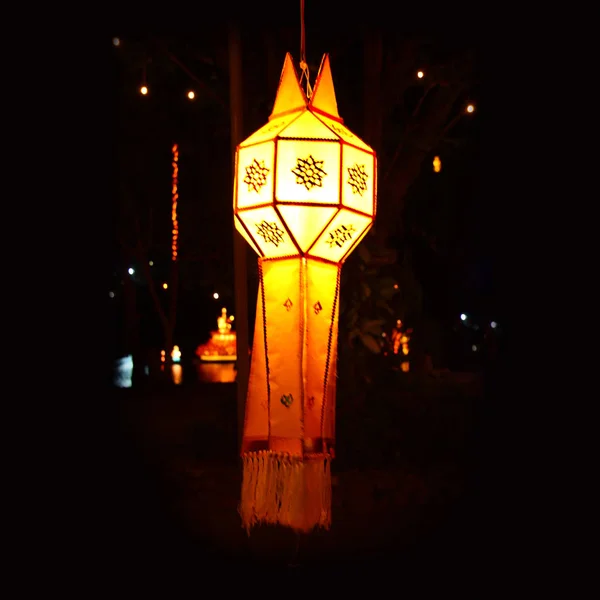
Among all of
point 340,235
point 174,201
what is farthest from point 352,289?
point 174,201

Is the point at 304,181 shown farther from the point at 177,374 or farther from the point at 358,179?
the point at 177,374

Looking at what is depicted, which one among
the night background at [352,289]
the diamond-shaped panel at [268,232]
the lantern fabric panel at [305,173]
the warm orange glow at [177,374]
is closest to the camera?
the lantern fabric panel at [305,173]

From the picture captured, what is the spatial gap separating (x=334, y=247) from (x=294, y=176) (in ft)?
2.04

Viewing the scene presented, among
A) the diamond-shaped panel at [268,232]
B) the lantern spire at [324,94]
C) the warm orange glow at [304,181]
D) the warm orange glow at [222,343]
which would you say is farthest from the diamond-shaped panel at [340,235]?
the warm orange glow at [222,343]

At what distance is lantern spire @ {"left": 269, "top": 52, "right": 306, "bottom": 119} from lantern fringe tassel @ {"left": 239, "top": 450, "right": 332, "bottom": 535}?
8.03 ft

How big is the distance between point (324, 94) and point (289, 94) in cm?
25

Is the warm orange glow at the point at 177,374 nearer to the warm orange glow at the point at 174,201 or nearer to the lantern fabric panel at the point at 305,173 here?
the warm orange glow at the point at 174,201

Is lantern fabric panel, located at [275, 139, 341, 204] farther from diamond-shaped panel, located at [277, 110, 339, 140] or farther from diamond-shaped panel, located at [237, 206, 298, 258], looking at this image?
diamond-shaped panel, located at [237, 206, 298, 258]

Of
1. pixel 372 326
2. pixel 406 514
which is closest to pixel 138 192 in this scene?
pixel 372 326

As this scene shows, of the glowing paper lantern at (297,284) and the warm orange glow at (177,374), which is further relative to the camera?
the warm orange glow at (177,374)

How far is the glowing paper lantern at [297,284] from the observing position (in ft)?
14.5

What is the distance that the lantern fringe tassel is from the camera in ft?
15.4

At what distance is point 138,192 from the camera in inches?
623

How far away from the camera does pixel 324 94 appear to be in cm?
470
